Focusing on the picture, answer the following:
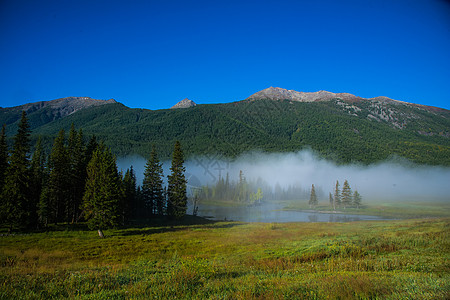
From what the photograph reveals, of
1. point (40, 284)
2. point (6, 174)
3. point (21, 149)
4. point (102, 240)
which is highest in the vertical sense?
point (21, 149)

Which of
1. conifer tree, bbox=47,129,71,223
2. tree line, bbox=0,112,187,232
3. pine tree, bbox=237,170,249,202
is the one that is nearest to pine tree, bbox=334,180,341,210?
pine tree, bbox=237,170,249,202

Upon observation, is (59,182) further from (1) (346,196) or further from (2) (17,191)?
(1) (346,196)

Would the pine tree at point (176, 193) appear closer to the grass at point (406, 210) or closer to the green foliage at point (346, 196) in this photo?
the grass at point (406, 210)

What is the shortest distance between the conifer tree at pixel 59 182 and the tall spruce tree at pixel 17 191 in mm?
8812

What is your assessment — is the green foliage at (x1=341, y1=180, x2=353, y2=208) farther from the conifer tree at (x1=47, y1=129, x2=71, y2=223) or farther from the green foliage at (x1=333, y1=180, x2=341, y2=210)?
the conifer tree at (x1=47, y1=129, x2=71, y2=223)

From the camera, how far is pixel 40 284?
1030 centimetres

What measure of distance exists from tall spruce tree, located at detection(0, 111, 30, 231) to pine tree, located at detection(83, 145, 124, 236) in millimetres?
8757

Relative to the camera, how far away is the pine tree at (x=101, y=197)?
42.0 m

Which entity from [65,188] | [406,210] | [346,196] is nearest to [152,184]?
[65,188]

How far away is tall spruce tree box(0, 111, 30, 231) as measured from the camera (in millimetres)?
36438

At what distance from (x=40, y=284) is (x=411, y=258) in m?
23.2

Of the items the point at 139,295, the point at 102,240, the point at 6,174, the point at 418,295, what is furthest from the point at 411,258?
the point at 6,174

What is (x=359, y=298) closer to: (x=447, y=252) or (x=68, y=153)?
(x=447, y=252)

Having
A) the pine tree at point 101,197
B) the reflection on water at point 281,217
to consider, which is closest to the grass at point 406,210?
the reflection on water at point 281,217
